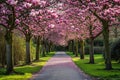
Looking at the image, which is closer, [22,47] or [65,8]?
[65,8]

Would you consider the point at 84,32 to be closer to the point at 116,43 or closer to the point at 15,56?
the point at 116,43

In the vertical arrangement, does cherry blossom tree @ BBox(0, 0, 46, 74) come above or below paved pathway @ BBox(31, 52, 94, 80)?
above

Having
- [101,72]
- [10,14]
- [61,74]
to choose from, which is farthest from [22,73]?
[101,72]

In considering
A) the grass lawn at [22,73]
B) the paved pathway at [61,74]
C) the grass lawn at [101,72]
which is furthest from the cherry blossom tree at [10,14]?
the grass lawn at [101,72]

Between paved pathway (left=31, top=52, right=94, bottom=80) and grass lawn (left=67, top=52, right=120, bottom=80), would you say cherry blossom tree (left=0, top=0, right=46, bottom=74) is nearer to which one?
paved pathway (left=31, top=52, right=94, bottom=80)

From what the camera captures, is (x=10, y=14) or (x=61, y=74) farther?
(x=61, y=74)

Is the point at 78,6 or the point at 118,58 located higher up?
the point at 78,6

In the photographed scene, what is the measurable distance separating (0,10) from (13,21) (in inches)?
85.3

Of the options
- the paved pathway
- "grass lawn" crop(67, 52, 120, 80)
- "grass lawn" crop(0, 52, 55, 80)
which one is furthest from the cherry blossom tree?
"grass lawn" crop(67, 52, 120, 80)

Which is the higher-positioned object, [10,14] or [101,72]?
[10,14]

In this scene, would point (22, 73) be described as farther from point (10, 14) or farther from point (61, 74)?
point (10, 14)

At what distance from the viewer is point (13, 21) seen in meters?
21.7

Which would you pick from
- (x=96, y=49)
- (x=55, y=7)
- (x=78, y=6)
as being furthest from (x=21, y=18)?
(x=96, y=49)

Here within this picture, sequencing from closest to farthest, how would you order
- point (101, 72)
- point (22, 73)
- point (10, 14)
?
point (10, 14) < point (22, 73) < point (101, 72)
